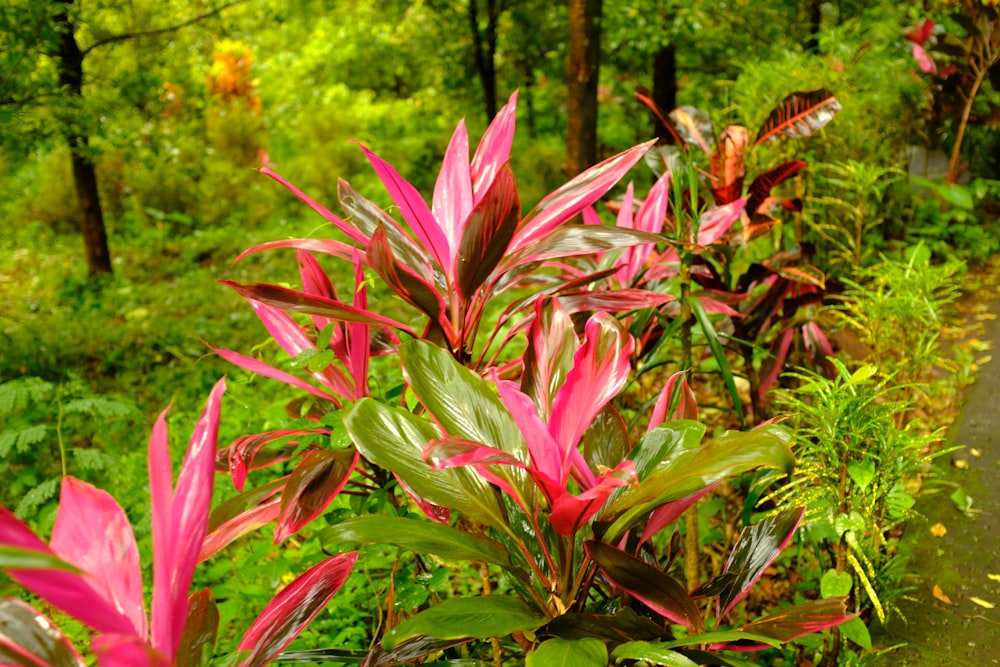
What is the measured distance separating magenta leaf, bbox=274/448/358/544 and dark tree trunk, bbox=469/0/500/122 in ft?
17.2

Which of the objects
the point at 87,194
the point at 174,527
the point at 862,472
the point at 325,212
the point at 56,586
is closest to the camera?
the point at 56,586

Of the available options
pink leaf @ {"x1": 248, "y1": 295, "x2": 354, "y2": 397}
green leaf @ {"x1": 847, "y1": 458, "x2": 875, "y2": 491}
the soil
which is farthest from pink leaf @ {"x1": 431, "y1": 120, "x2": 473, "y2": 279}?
the soil

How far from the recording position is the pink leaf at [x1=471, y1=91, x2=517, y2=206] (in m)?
1.28

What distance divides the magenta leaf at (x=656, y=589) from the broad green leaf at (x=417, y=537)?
5.7 inches

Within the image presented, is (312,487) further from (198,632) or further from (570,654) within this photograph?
(570,654)

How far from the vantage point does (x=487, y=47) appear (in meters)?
6.20

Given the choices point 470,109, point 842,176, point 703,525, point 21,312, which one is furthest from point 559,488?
point 470,109

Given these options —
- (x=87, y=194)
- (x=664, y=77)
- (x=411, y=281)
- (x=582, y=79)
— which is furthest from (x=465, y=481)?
(x=664, y=77)

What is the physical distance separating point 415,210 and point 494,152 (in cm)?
21

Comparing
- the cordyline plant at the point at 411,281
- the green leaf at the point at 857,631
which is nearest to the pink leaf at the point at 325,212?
the cordyline plant at the point at 411,281

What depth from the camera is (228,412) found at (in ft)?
9.98

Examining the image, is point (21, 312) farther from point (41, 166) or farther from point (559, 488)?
point (559, 488)

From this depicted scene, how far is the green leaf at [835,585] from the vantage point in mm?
1365

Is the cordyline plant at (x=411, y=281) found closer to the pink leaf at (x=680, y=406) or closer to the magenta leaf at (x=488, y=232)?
the magenta leaf at (x=488, y=232)
